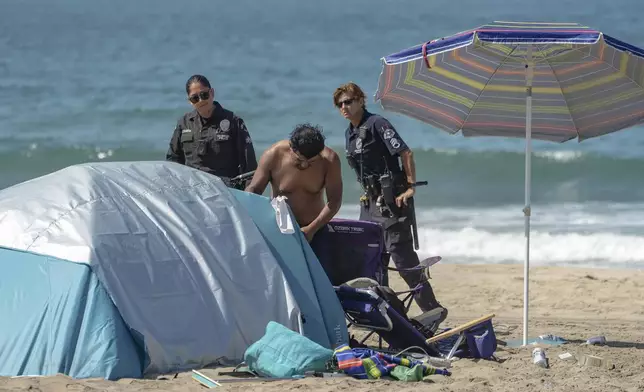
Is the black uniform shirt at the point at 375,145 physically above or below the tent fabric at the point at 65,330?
above

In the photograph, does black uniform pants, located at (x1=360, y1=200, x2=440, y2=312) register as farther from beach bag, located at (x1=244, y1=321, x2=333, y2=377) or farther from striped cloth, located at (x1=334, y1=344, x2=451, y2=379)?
beach bag, located at (x1=244, y1=321, x2=333, y2=377)

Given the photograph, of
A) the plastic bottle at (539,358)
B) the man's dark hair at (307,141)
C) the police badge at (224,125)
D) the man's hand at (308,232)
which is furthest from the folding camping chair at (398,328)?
the police badge at (224,125)

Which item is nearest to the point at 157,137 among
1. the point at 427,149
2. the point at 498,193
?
the point at 427,149

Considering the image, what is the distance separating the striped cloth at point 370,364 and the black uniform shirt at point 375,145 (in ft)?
5.80

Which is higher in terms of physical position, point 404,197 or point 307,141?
point 307,141

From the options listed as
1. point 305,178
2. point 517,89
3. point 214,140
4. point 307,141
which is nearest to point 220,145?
point 214,140

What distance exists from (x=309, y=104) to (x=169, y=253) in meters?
18.4

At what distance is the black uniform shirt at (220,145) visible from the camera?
7707 millimetres

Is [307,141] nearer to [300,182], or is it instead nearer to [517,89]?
[300,182]

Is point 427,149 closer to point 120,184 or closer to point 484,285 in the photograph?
point 484,285

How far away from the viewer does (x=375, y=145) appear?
7520mm

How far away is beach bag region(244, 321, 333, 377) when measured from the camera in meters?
5.87

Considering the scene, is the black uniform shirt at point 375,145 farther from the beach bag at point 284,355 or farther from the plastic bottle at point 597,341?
the beach bag at point 284,355

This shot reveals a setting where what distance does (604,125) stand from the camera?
775 centimetres
